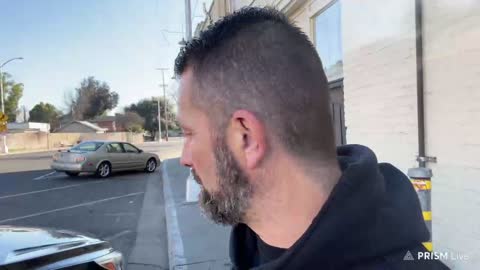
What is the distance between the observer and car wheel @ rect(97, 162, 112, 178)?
51.4 feet

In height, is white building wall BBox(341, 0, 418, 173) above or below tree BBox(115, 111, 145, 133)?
below

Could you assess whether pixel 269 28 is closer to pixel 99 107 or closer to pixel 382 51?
pixel 382 51

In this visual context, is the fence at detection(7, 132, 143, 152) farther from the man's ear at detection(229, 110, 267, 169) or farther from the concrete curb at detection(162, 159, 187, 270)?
the man's ear at detection(229, 110, 267, 169)

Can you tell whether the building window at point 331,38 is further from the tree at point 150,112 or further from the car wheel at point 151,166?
the tree at point 150,112

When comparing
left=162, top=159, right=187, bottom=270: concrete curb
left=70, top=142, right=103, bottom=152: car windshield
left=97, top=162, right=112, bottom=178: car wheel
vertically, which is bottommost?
left=162, top=159, right=187, bottom=270: concrete curb

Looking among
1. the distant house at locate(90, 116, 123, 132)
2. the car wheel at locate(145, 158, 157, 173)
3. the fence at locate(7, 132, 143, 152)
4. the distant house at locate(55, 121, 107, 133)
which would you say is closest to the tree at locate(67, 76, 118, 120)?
the distant house at locate(90, 116, 123, 132)

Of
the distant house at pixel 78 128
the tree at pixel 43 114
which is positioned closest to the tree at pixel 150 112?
the distant house at pixel 78 128

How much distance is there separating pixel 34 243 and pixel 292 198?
9.76 feet

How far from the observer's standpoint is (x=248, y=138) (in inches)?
43.6

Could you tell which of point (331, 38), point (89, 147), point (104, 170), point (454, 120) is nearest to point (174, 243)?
point (331, 38)

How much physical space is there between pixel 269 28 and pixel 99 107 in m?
97.8

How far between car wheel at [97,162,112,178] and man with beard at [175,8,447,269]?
1528 centimetres

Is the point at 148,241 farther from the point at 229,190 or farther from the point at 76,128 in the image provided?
the point at 76,128

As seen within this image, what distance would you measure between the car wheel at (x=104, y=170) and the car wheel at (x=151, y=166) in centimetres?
222
